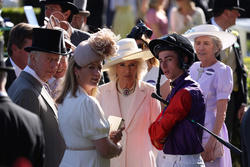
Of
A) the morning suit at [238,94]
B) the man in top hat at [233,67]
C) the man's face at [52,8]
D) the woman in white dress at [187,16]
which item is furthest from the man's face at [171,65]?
the woman in white dress at [187,16]

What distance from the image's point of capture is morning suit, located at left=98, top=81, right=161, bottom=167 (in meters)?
5.77

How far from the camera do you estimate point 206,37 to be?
664 cm

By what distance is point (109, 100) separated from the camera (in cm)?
593

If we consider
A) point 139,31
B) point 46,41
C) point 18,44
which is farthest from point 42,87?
point 139,31

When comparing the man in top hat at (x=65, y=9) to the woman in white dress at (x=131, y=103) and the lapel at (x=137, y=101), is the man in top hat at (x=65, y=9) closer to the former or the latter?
the woman in white dress at (x=131, y=103)

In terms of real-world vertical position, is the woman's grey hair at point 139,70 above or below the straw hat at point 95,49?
below

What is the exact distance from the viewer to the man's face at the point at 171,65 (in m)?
5.11

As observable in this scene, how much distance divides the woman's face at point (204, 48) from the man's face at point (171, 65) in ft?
4.89

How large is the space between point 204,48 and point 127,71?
3.79 ft

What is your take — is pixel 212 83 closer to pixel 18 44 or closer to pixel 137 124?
pixel 137 124

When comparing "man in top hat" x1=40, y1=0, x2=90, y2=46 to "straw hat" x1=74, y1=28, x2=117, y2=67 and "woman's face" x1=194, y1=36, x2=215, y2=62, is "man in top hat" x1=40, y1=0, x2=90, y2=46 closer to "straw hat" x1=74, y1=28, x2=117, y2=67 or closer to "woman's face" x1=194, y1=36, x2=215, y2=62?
"woman's face" x1=194, y1=36, x2=215, y2=62

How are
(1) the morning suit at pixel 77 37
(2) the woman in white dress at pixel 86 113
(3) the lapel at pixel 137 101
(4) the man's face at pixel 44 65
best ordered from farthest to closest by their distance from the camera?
(1) the morning suit at pixel 77 37 < (3) the lapel at pixel 137 101 < (4) the man's face at pixel 44 65 < (2) the woman in white dress at pixel 86 113

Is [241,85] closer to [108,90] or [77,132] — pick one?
[108,90]

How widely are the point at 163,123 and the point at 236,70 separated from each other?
11.6 feet
